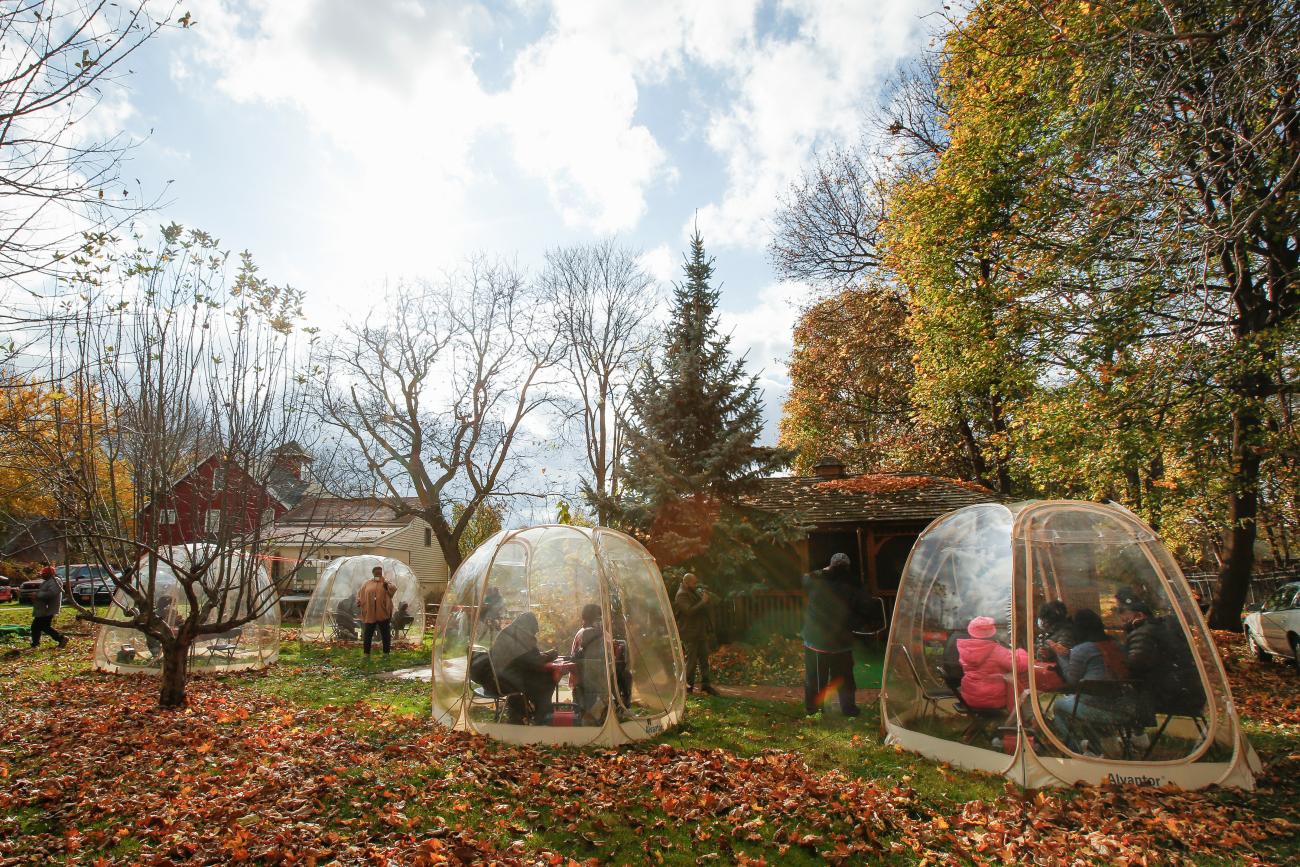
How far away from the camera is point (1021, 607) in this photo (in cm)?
627

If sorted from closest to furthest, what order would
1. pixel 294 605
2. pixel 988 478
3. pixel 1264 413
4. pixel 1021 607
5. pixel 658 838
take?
pixel 658 838 → pixel 1021 607 → pixel 1264 413 → pixel 988 478 → pixel 294 605

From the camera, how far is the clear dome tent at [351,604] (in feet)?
58.4

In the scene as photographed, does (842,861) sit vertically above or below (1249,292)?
below

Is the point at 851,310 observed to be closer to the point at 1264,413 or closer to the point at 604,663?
the point at 1264,413

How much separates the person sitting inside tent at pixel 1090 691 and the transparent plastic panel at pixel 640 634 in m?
4.09

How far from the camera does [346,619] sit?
701 inches

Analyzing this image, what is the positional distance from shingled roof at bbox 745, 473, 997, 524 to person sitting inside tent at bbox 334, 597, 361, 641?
414 inches

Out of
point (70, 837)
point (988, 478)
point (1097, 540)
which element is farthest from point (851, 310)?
point (70, 837)

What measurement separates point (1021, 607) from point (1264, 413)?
8284mm

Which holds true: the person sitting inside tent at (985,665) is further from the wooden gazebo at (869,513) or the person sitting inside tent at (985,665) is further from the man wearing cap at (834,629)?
the wooden gazebo at (869,513)

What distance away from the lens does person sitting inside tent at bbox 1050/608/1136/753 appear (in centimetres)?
581

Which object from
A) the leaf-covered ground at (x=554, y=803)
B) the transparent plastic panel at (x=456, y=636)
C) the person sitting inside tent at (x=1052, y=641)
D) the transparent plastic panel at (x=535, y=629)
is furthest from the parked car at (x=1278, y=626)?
the transparent plastic panel at (x=456, y=636)

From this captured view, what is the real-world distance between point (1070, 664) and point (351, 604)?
16.7 metres

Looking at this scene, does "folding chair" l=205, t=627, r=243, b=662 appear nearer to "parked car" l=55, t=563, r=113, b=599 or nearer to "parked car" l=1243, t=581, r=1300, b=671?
"parked car" l=55, t=563, r=113, b=599
